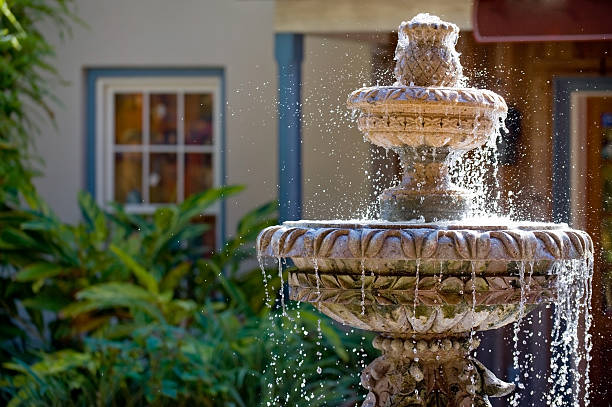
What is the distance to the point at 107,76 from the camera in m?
7.51

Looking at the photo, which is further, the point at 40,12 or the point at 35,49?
the point at 40,12

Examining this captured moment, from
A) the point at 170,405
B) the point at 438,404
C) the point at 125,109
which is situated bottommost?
the point at 170,405

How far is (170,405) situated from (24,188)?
1.79 meters

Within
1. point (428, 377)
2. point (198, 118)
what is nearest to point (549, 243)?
point (428, 377)

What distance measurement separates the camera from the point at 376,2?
650cm

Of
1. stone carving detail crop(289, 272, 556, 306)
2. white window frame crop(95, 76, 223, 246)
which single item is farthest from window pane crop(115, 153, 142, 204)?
stone carving detail crop(289, 272, 556, 306)

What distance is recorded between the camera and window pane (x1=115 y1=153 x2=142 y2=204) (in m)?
7.62

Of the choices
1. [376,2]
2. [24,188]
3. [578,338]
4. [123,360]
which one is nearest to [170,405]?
[123,360]

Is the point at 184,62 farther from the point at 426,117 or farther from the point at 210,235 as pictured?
the point at 426,117

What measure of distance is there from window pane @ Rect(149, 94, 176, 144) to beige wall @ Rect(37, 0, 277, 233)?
0.29m

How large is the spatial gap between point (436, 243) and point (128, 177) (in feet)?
16.6

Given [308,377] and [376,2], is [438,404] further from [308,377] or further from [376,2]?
[376,2]

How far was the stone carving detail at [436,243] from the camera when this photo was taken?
2.88 metres

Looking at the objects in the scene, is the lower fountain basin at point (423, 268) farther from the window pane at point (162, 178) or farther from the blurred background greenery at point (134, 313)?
the window pane at point (162, 178)
